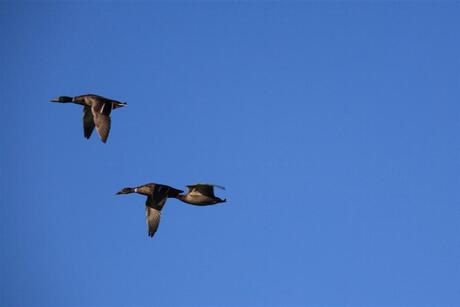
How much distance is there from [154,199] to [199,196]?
9.22 ft

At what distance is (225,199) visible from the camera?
77.0 meters

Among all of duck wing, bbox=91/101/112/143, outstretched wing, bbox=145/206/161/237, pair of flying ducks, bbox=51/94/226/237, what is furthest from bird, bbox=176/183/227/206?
duck wing, bbox=91/101/112/143

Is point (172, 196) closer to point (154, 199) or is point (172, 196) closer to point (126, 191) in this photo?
point (154, 199)

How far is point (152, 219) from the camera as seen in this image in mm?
78062

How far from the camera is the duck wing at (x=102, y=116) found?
76312mm

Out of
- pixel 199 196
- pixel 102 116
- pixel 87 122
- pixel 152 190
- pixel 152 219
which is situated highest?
pixel 87 122

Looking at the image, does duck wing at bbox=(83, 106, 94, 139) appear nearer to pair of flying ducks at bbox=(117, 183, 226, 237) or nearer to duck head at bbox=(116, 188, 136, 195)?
duck head at bbox=(116, 188, 136, 195)

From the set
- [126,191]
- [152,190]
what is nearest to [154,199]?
[152,190]

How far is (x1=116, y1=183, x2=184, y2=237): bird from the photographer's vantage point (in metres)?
78.0

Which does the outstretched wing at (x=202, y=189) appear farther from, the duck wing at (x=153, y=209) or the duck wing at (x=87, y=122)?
the duck wing at (x=87, y=122)

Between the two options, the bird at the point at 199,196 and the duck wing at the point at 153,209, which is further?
the bird at the point at 199,196

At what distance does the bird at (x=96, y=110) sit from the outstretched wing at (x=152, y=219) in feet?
18.9

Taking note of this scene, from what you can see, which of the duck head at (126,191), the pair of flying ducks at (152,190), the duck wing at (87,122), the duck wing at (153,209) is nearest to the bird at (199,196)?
the pair of flying ducks at (152,190)

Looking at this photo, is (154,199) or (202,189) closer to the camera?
(202,189)
